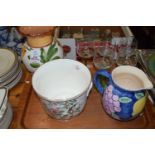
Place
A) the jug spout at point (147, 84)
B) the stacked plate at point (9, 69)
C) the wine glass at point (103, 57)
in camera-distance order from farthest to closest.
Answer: the wine glass at point (103, 57)
the stacked plate at point (9, 69)
the jug spout at point (147, 84)

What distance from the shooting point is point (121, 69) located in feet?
1.56

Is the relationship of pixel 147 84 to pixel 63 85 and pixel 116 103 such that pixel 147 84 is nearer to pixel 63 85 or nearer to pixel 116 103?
pixel 116 103

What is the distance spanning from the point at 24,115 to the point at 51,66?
0.46 feet

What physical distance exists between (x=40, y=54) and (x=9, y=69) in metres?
0.09

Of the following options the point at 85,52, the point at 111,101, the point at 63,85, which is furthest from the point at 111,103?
the point at 85,52

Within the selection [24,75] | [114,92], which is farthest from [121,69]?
[24,75]

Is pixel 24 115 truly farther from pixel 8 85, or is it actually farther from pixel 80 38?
pixel 80 38

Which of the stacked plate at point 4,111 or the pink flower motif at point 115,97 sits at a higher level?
the pink flower motif at point 115,97

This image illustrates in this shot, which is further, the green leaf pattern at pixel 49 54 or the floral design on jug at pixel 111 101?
the green leaf pattern at pixel 49 54

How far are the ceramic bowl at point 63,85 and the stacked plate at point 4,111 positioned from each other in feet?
0.24

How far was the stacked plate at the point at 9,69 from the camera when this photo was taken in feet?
1.77

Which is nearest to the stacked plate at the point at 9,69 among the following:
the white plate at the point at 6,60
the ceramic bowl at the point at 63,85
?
the white plate at the point at 6,60

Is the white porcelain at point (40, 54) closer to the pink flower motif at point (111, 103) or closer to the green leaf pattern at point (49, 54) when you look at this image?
the green leaf pattern at point (49, 54)

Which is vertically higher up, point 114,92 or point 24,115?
point 114,92
